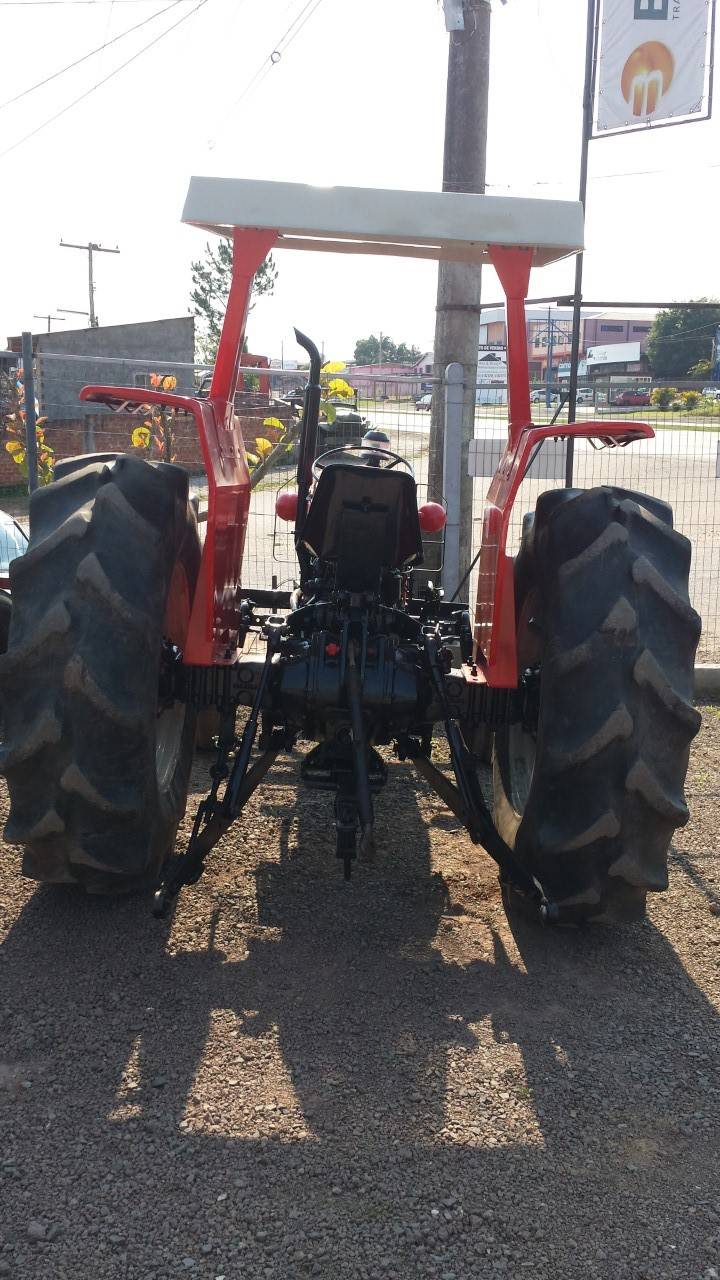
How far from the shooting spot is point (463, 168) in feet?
22.9

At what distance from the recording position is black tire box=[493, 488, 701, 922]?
349cm

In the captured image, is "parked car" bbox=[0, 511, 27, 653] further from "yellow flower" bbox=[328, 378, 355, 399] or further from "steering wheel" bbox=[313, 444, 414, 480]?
"steering wheel" bbox=[313, 444, 414, 480]

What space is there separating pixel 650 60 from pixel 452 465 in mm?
2975

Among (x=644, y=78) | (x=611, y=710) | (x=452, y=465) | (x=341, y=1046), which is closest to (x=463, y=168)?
(x=644, y=78)

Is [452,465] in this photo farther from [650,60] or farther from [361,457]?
[650,60]

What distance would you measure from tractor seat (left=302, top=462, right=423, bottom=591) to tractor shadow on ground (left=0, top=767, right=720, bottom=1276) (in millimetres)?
1207

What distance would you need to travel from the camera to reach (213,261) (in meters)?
63.0

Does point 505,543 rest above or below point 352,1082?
above

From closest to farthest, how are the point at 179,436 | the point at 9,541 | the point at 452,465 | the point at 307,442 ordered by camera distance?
the point at 307,442, the point at 452,465, the point at 9,541, the point at 179,436

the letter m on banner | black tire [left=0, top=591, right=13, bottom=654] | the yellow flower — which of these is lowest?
black tire [left=0, top=591, right=13, bottom=654]

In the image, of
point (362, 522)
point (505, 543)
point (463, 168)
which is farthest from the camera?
point (463, 168)

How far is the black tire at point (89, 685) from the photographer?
3.37 meters

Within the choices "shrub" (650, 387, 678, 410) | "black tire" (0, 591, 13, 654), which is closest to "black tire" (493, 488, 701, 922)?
"black tire" (0, 591, 13, 654)

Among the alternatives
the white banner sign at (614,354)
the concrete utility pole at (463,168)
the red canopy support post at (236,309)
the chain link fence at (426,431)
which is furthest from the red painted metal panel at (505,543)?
the white banner sign at (614,354)
